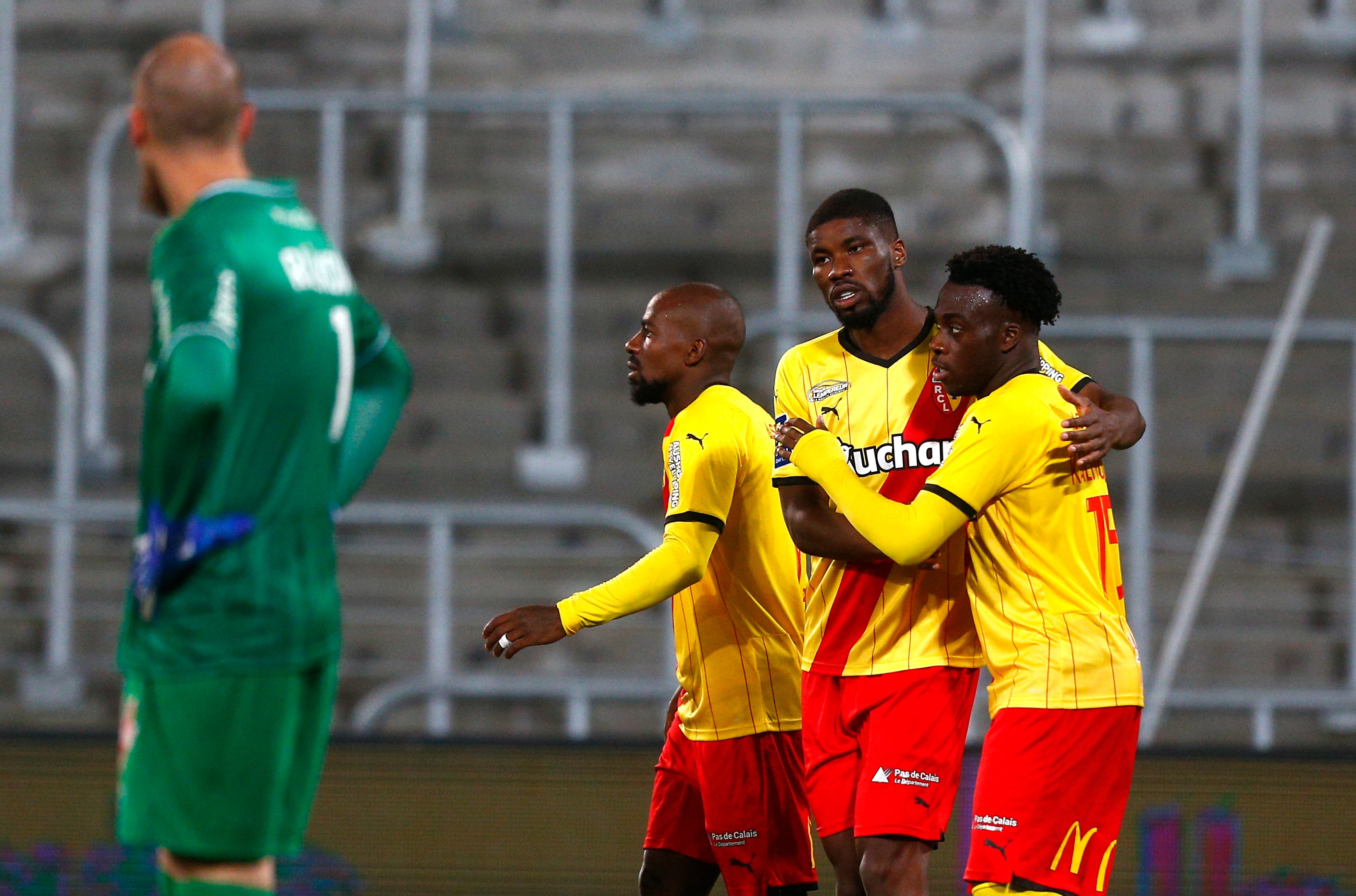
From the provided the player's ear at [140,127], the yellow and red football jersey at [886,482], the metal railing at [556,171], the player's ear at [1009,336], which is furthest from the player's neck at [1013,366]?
the metal railing at [556,171]

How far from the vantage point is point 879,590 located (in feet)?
12.4

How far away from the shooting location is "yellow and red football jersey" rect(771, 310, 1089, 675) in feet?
12.3

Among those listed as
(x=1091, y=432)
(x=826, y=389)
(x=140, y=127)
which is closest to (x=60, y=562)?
(x=826, y=389)

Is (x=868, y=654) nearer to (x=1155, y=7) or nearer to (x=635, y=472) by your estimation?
→ (x=635, y=472)

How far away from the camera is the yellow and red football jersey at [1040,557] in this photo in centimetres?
335

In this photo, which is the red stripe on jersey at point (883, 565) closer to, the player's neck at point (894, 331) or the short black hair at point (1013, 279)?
the player's neck at point (894, 331)

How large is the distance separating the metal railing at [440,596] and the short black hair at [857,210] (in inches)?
108

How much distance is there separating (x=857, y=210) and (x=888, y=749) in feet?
3.85

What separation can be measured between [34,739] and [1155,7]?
29.1ft

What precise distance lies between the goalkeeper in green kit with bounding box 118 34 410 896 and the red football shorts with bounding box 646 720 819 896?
1287 millimetres

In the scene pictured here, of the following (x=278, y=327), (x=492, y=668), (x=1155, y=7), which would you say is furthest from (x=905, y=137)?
(x=278, y=327)

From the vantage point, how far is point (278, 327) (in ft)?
8.68

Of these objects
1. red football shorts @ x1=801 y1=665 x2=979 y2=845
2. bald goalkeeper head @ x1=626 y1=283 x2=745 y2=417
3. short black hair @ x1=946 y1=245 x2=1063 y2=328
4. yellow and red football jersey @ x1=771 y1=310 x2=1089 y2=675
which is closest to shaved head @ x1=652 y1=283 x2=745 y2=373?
bald goalkeeper head @ x1=626 y1=283 x2=745 y2=417

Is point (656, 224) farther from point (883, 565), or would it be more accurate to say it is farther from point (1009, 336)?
point (1009, 336)
